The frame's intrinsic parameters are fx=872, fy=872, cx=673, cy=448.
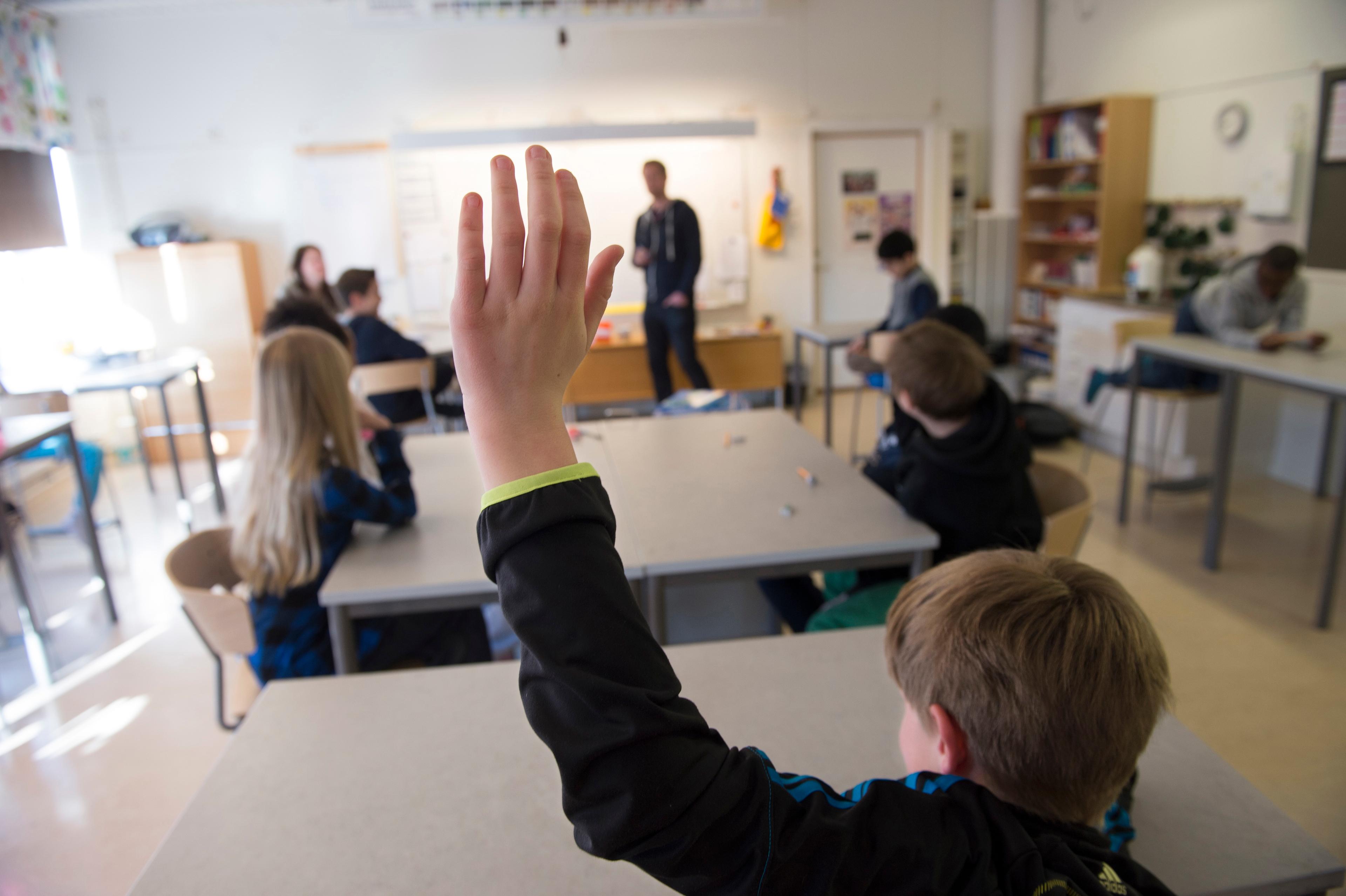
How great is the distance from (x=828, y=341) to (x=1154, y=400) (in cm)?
166

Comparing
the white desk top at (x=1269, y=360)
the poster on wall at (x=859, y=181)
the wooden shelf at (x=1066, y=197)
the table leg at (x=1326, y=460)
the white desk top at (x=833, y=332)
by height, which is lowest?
the table leg at (x=1326, y=460)

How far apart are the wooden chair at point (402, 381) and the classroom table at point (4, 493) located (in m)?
1.04

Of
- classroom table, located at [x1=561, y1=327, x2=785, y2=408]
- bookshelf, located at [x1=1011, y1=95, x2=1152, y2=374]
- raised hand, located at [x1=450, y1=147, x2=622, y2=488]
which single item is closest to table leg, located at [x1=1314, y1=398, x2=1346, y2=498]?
bookshelf, located at [x1=1011, y1=95, x2=1152, y2=374]

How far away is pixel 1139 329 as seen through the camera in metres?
4.27

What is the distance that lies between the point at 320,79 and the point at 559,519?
657cm

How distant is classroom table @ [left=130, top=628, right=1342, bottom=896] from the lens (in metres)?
0.90

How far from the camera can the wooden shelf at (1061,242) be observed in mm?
5613

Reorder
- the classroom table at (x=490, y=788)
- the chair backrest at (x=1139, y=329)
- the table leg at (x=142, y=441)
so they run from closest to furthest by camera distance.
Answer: the classroom table at (x=490, y=788) → the chair backrest at (x=1139, y=329) → the table leg at (x=142, y=441)

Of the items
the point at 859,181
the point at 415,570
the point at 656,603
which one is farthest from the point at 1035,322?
the point at 415,570

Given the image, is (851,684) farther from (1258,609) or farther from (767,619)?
(1258,609)

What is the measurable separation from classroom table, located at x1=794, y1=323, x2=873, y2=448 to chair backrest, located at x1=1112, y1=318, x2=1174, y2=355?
4.08ft

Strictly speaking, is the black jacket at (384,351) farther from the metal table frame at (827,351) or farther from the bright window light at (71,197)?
the bright window light at (71,197)

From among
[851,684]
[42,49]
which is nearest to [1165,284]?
[851,684]

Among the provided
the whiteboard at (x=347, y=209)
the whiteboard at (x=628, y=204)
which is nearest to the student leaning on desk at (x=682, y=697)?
the whiteboard at (x=628, y=204)
